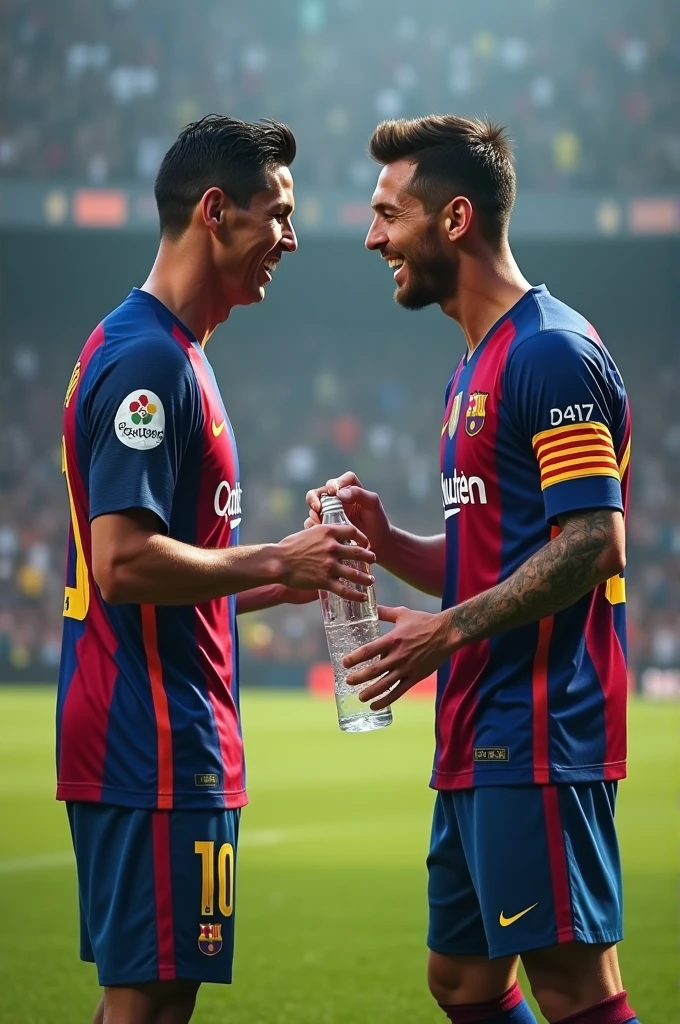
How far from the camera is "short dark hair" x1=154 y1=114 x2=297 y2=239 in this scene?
316 cm

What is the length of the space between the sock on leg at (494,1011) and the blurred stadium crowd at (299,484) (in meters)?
17.9

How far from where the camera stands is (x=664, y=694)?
19.5 metres

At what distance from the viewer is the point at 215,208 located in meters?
3.15

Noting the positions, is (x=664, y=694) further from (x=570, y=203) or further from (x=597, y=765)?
(x=597, y=765)

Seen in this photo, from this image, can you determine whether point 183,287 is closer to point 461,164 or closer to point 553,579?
point 461,164

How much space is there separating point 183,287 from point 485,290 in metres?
0.75

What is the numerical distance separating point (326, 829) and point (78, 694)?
23.2 feet

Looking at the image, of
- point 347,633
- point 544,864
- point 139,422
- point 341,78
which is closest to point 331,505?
point 347,633

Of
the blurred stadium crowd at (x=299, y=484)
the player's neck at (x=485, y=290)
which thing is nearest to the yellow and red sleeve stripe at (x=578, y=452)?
the player's neck at (x=485, y=290)

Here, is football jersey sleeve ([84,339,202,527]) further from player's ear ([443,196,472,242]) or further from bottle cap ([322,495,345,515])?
player's ear ([443,196,472,242])

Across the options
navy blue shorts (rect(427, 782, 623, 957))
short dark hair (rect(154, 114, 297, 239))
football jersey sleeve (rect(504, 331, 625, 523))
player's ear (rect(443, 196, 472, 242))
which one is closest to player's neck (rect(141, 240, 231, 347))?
short dark hair (rect(154, 114, 297, 239))

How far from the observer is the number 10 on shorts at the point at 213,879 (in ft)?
9.32

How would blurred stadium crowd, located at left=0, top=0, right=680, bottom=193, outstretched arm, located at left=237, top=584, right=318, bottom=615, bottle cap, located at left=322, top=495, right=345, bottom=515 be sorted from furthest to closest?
blurred stadium crowd, located at left=0, top=0, right=680, bottom=193 → outstretched arm, located at left=237, top=584, right=318, bottom=615 → bottle cap, located at left=322, top=495, right=345, bottom=515

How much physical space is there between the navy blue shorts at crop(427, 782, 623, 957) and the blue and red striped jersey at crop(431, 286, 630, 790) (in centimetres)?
5
